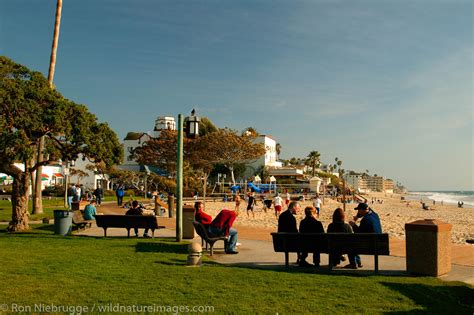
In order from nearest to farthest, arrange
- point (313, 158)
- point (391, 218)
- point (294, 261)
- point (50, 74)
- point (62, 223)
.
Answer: point (294, 261), point (62, 223), point (50, 74), point (391, 218), point (313, 158)

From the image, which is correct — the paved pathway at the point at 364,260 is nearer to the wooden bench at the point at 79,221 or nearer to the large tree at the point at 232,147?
the wooden bench at the point at 79,221

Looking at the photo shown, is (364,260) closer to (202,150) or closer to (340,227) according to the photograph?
(340,227)

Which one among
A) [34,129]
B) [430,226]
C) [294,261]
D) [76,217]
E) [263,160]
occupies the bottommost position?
[294,261]

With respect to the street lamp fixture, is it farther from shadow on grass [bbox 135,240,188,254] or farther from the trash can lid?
the trash can lid

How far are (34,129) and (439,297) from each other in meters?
11.1

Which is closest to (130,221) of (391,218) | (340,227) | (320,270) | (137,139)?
(320,270)

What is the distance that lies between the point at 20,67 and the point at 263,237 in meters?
9.22

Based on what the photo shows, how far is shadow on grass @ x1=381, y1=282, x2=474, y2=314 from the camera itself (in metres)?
5.73

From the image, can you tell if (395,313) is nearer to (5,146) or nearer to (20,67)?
(5,146)

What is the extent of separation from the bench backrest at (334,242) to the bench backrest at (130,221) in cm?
497

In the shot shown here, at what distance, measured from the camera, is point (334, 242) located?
8.04 metres

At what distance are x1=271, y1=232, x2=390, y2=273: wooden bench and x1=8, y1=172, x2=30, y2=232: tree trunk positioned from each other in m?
8.72

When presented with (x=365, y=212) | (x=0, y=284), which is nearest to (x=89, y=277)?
(x=0, y=284)

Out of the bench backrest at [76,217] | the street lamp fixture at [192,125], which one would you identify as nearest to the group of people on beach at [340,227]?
the street lamp fixture at [192,125]
